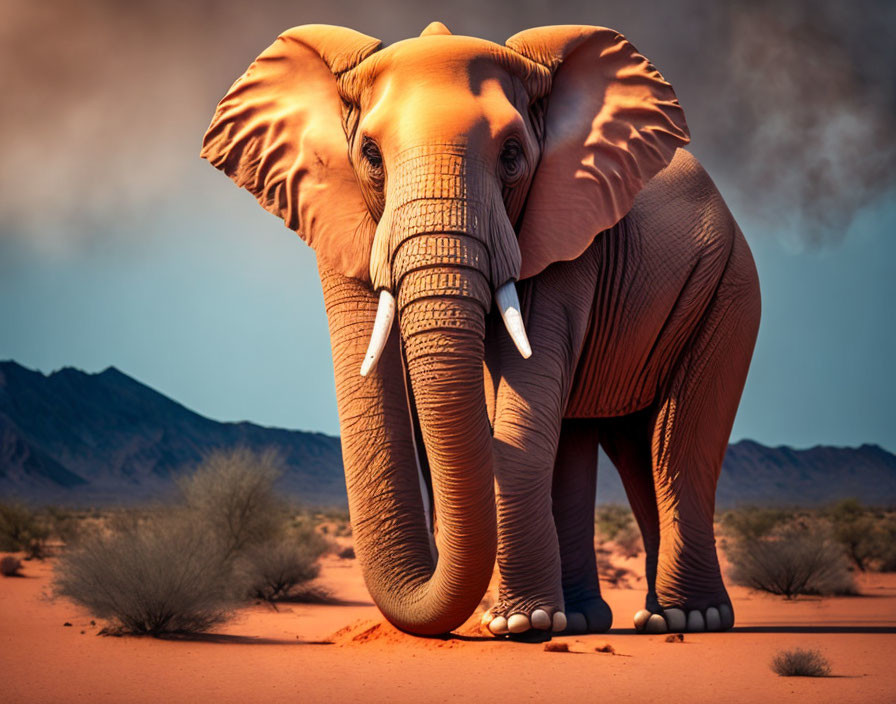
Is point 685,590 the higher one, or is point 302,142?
point 302,142

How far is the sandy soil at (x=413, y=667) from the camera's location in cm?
603

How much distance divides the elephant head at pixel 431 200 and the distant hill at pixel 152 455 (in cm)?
8472

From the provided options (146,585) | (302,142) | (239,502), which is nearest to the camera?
(302,142)

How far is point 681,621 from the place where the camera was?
9.32 m

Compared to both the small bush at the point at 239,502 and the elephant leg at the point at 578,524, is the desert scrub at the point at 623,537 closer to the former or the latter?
the small bush at the point at 239,502

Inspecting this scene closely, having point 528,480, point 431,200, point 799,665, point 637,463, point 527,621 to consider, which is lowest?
point 799,665

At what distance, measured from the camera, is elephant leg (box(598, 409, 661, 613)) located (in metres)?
10.4

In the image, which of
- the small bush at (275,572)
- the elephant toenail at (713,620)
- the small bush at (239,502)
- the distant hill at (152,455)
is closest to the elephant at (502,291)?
the elephant toenail at (713,620)

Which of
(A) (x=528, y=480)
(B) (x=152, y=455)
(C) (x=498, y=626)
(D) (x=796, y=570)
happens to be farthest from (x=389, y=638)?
(B) (x=152, y=455)

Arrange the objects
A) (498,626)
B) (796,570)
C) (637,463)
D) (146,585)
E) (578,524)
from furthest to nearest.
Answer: (796,570) < (637,463) < (578,524) < (146,585) < (498,626)

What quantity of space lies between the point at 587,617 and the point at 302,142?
4.75m

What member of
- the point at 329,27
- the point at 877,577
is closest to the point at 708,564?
the point at 329,27

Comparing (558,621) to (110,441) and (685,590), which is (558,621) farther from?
(110,441)

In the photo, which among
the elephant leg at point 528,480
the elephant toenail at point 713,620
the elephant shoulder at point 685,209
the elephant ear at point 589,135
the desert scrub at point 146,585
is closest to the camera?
the elephant leg at point 528,480
